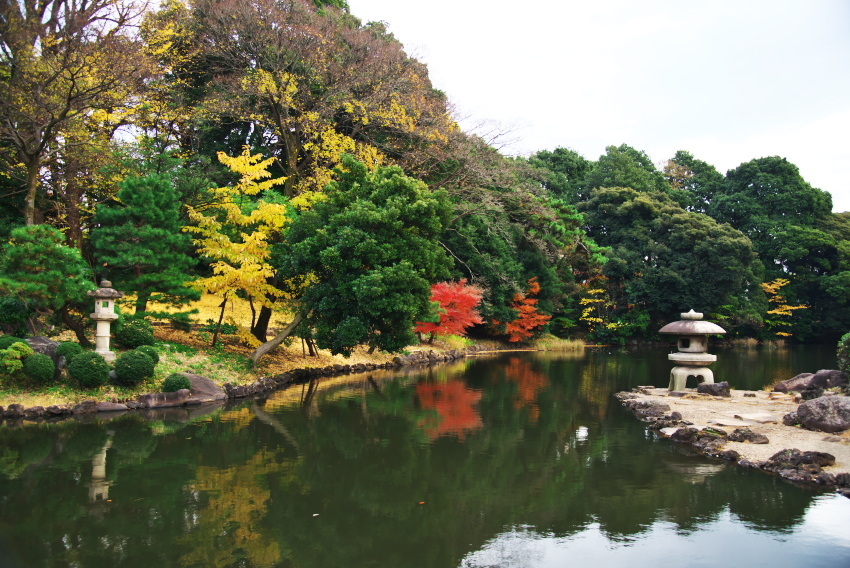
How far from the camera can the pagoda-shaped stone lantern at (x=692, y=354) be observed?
14.2 metres

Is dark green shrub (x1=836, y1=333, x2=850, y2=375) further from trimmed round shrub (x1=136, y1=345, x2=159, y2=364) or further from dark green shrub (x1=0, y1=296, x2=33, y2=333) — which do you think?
dark green shrub (x1=0, y1=296, x2=33, y2=333)

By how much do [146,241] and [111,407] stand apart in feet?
14.0

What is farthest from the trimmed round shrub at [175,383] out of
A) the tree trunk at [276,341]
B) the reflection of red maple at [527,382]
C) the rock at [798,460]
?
the rock at [798,460]

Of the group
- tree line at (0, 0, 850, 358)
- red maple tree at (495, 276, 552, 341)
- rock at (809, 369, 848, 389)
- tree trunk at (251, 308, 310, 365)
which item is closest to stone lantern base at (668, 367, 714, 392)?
rock at (809, 369, 848, 389)

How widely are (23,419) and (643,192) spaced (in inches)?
1278

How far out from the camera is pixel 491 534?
5699 mm

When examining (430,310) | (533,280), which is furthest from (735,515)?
(533,280)

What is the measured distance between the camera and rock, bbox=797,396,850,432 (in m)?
9.38

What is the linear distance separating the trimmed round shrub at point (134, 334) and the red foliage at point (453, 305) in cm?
1144

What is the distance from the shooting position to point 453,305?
80.7 feet

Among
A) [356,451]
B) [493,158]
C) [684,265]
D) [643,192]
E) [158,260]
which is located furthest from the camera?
[643,192]

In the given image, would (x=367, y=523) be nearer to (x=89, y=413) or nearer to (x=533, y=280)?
(x=89, y=413)

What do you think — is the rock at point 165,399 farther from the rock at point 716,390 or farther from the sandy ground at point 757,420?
the rock at point 716,390

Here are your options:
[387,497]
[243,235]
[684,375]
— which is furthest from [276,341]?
[684,375]
